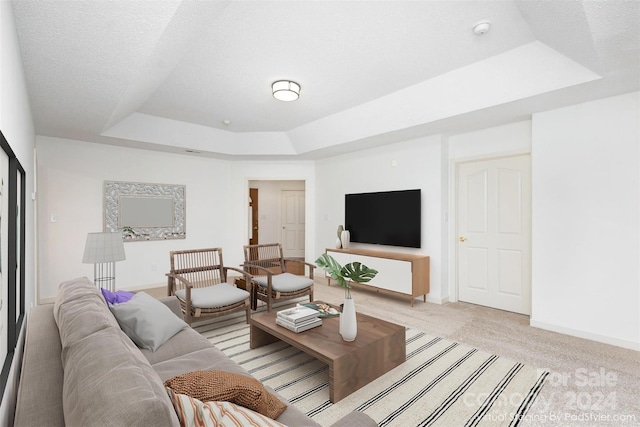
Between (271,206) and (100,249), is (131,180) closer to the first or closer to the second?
(100,249)

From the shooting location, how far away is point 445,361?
2.66m

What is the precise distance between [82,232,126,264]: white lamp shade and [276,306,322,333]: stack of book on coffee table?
1740 millimetres

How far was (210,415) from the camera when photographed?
37.1 inches

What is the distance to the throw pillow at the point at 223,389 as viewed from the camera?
114cm

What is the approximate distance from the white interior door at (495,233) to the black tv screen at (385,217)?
61cm

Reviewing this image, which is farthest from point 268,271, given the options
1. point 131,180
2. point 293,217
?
point 293,217

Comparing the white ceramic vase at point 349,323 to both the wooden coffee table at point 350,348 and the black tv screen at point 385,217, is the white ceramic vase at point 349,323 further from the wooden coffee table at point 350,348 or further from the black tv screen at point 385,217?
the black tv screen at point 385,217

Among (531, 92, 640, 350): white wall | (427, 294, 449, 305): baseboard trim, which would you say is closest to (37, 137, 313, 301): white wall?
(427, 294, 449, 305): baseboard trim

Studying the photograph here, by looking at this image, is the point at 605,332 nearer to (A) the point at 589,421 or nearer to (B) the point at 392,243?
(A) the point at 589,421

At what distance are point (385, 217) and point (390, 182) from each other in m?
0.55

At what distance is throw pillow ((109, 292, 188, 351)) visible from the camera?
203 cm

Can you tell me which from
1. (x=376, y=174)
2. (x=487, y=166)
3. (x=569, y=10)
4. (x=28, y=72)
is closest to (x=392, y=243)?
(x=376, y=174)

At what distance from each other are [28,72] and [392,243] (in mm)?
4377

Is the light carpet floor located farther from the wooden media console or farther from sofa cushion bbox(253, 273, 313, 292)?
sofa cushion bbox(253, 273, 313, 292)
